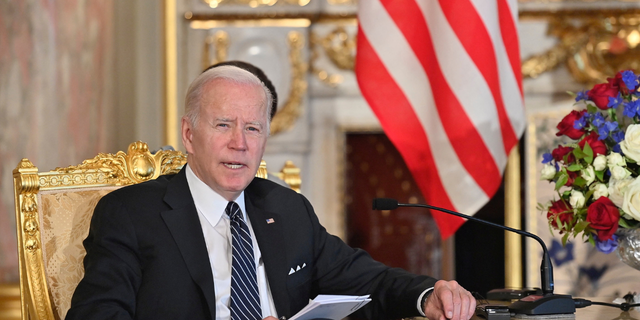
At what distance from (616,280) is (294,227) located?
2622mm

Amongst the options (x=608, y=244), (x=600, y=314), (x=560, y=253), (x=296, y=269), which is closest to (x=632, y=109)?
(x=608, y=244)

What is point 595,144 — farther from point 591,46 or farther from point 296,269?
point 591,46

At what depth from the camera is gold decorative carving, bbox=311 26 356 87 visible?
14.2ft

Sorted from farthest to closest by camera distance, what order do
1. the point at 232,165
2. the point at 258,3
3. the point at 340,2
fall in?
the point at 340,2
the point at 258,3
the point at 232,165

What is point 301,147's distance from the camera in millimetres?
4273

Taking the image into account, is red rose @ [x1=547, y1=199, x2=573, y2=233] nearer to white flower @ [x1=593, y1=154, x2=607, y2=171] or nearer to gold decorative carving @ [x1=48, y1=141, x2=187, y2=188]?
white flower @ [x1=593, y1=154, x2=607, y2=171]

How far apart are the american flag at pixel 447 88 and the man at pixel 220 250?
115 centimetres

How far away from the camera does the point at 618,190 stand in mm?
1881

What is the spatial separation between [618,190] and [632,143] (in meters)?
0.13

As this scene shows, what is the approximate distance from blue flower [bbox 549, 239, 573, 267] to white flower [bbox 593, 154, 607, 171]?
7.30 feet

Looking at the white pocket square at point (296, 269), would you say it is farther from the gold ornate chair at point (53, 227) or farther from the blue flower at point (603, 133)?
the blue flower at point (603, 133)

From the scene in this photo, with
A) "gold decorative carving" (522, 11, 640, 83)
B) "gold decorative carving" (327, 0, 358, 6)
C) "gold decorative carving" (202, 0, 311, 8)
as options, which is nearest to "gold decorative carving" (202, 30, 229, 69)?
"gold decorative carving" (202, 0, 311, 8)

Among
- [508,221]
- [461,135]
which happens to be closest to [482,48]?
[461,135]

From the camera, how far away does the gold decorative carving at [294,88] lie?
4.20 metres
